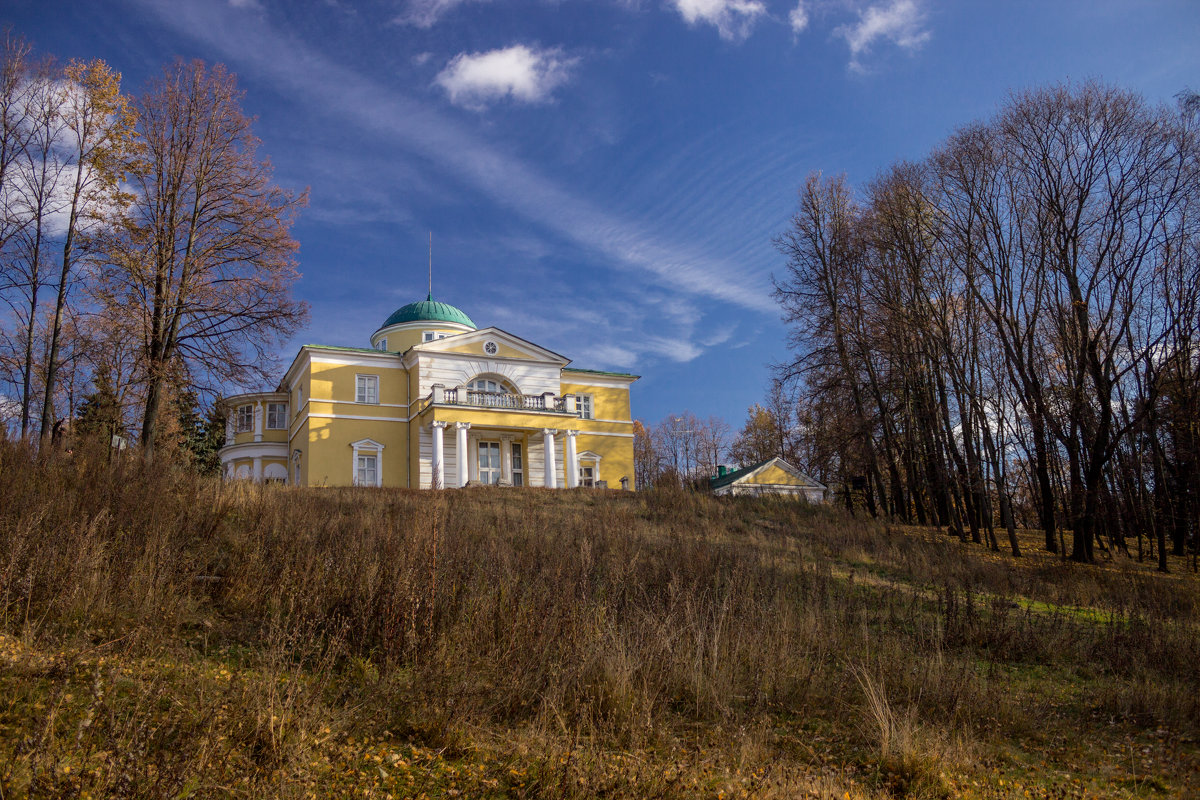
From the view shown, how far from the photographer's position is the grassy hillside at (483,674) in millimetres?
4355

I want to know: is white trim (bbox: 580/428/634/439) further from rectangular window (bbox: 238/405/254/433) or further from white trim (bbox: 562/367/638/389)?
rectangular window (bbox: 238/405/254/433)

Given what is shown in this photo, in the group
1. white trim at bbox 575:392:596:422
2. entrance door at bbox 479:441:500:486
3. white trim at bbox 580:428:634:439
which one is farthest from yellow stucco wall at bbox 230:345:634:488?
white trim at bbox 575:392:596:422

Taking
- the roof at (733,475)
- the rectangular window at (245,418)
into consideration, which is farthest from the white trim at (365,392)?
the roof at (733,475)

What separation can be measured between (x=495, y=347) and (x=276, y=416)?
1138 cm

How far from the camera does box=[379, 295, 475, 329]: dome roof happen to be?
40.7 m

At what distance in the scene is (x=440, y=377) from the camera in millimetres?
32938

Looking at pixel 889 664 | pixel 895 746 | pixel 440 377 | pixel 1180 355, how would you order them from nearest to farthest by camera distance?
pixel 895 746 < pixel 889 664 < pixel 1180 355 < pixel 440 377

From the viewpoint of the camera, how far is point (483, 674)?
5852mm

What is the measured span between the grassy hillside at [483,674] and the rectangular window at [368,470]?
21669 mm

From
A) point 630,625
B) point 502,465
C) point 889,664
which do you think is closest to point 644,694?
point 630,625

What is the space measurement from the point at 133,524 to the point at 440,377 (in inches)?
1006

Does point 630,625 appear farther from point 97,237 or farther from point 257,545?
point 97,237

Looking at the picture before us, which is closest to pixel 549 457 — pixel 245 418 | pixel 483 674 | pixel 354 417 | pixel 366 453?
pixel 366 453

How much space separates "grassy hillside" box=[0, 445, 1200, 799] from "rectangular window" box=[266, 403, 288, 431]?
2693 centimetres
